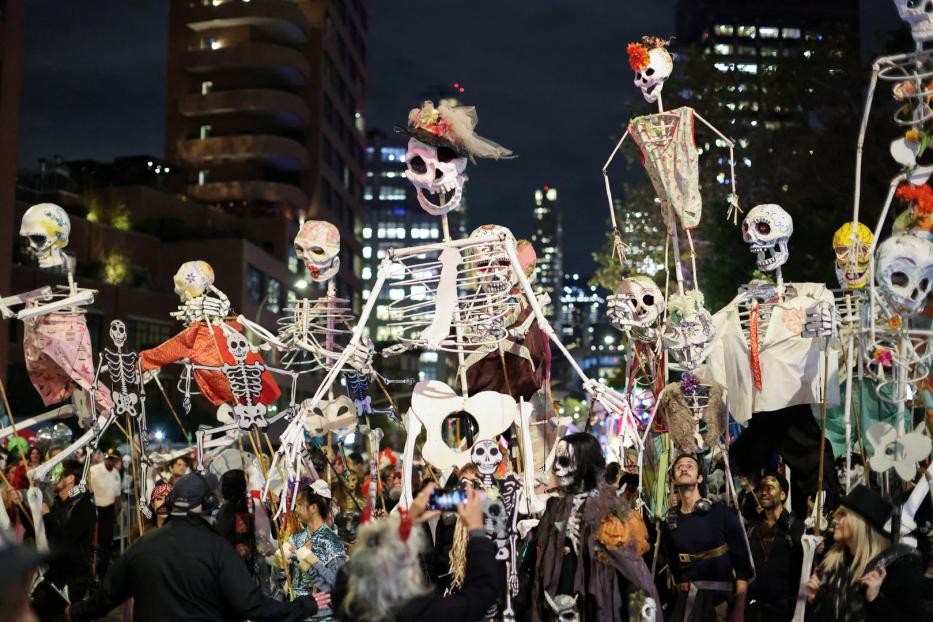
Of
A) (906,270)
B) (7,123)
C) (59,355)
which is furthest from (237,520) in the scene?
(7,123)

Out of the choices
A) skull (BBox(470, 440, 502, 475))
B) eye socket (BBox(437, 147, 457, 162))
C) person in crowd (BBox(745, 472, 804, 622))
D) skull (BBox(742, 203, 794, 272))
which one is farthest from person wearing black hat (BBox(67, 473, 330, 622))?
skull (BBox(742, 203, 794, 272))

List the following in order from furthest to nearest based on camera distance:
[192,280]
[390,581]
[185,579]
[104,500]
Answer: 1. [104,500]
2. [192,280]
3. [185,579]
4. [390,581]

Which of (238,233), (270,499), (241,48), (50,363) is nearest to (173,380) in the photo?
(238,233)

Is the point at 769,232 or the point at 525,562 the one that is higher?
the point at 769,232

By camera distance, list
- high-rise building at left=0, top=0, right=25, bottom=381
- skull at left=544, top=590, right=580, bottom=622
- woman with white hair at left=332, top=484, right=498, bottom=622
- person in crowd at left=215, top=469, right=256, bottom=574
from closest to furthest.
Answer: woman with white hair at left=332, top=484, right=498, bottom=622
skull at left=544, top=590, right=580, bottom=622
person in crowd at left=215, top=469, right=256, bottom=574
high-rise building at left=0, top=0, right=25, bottom=381

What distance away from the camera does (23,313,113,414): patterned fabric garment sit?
1026 centimetres

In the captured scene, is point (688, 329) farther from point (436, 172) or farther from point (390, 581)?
point (390, 581)

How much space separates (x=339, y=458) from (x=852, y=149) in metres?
14.7

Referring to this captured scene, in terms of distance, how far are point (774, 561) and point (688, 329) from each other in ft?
6.98

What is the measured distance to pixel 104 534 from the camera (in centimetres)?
1154

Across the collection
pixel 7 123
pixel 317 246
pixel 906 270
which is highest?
pixel 7 123

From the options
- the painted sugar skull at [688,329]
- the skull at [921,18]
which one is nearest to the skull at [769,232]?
the painted sugar skull at [688,329]

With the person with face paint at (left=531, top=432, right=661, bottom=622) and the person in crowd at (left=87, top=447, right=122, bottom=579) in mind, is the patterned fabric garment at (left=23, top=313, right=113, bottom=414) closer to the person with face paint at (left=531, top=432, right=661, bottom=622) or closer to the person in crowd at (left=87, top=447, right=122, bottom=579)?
the person in crowd at (left=87, top=447, right=122, bottom=579)

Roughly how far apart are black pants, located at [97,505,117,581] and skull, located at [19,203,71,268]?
9.53 ft
